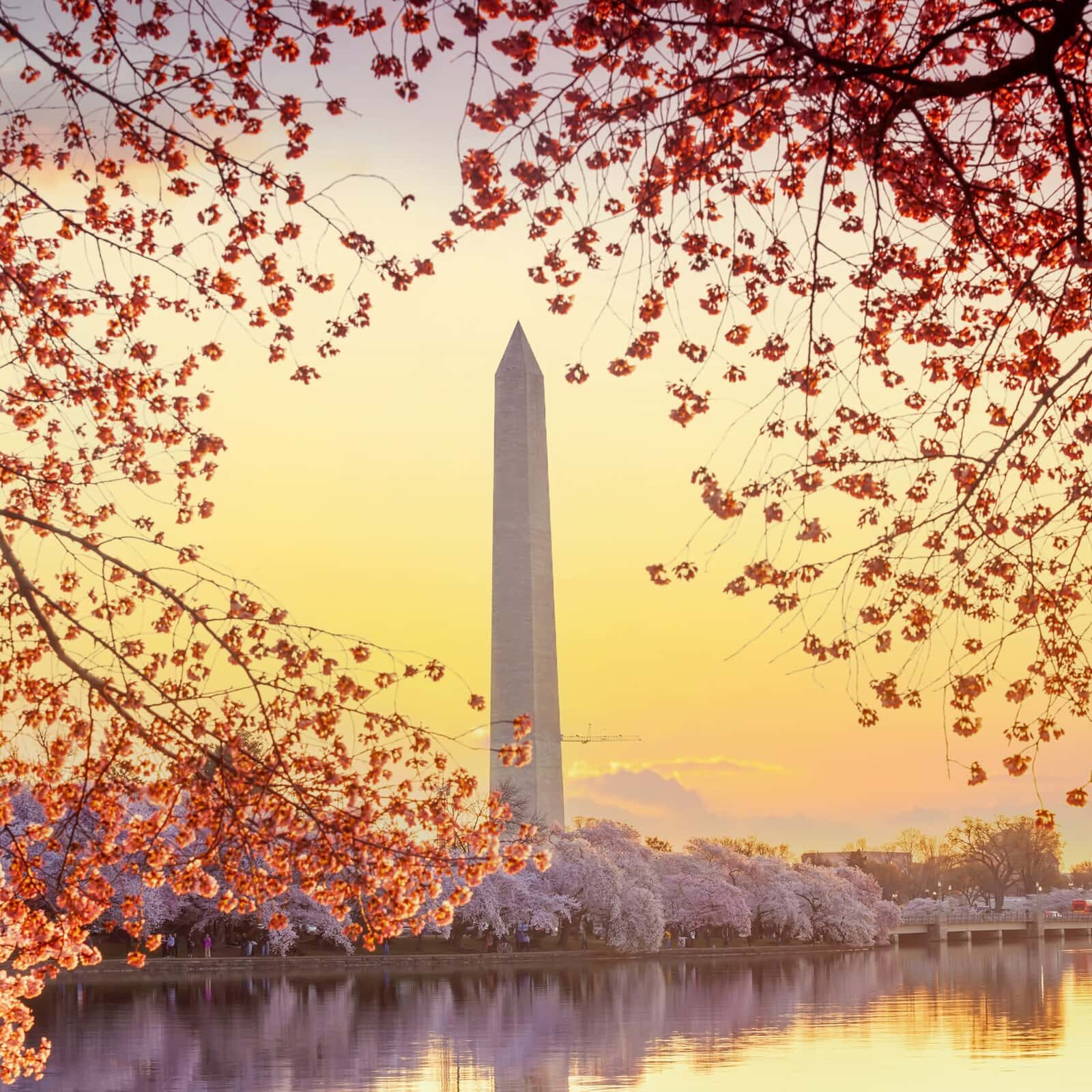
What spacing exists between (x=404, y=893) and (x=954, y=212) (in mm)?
5802

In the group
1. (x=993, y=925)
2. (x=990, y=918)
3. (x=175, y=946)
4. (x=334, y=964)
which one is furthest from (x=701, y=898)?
(x=990, y=918)

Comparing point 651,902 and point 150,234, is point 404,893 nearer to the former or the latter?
point 150,234

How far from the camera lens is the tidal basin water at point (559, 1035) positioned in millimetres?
23047

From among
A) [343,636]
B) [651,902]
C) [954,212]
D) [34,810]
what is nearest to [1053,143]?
[954,212]

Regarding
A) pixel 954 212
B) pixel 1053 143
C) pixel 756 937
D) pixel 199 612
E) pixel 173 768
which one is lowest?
pixel 756 937

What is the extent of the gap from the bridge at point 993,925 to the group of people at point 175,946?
168ft

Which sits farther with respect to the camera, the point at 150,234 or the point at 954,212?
the point at 150,234

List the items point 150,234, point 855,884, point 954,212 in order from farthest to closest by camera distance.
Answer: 1. point 855,884
2. point 150,234
3. point 954,212

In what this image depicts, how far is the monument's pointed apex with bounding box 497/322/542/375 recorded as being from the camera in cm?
5544

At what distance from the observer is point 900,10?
33.6ft

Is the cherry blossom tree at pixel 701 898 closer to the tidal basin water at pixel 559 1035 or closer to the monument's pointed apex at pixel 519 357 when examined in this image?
the tidal basin water at pixel 559 1035

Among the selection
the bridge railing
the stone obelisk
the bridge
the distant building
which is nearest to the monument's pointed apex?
the stone obelisk

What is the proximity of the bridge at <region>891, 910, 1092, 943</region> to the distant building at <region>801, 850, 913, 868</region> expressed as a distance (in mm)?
13457

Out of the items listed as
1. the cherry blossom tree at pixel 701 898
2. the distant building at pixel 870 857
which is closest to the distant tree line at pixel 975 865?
the distant building at pixel 870 857
